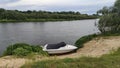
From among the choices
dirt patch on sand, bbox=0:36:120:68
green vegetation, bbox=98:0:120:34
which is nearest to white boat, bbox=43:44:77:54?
dirt patch on sand, bbox=0:36:120:68

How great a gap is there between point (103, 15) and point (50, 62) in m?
20.1

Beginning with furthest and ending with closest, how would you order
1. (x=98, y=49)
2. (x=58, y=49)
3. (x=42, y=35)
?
(x=42, y=35) → (x=58, y=49) → (x=98, y=49)

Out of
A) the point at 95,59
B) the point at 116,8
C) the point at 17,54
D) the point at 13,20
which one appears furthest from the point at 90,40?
the point at 13,20

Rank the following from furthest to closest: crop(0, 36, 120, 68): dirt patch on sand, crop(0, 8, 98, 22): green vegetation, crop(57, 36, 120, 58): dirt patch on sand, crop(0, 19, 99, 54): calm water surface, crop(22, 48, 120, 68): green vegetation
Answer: crop(0, 8, 98, 22): green vegetation, crop(0, 19, 99, 54): calm water surface, crop(57, 36, 120, 58): dirt patch on sand, crop(0, 36, 120, 68): dirt patch on sand, crop(22, 48, 120, 68): green vegetation

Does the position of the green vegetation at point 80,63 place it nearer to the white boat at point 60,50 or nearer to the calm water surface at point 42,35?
the white boat at point 60,50

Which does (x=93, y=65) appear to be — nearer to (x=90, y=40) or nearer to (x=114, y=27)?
(x=90, y=40)

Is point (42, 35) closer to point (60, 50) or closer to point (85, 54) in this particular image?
point (60, 50)

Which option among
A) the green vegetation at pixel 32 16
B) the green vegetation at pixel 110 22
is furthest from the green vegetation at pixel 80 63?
the green vegetation at pixel 32 16

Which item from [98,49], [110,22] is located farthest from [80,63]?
[110,22]

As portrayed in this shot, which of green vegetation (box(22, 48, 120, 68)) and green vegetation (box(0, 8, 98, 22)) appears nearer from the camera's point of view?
green vegetation (box(22, 48, 120, 68))

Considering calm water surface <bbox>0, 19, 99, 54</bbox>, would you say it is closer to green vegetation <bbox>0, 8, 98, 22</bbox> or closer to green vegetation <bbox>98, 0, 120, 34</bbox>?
green vegetation <bbox>98, 0, 120, 34</bbox>

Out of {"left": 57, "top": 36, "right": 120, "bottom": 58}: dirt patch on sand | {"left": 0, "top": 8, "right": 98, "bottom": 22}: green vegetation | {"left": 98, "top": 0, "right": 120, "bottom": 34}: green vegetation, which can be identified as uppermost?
{"left": 98, "top": 0, "right": 120, "bottom": 34}: green vegetation

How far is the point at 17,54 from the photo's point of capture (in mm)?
16984

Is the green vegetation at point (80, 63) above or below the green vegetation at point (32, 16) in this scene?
above
